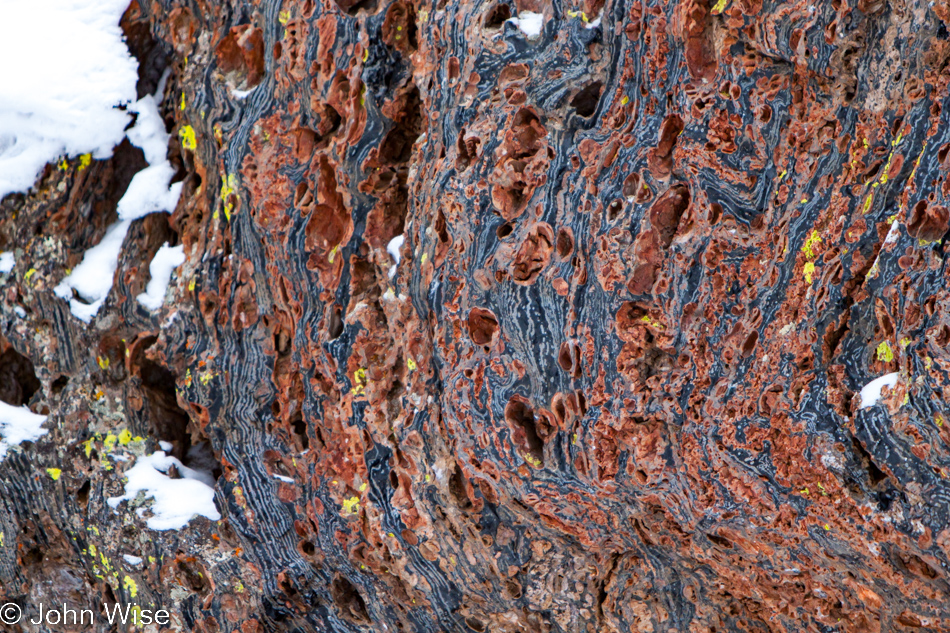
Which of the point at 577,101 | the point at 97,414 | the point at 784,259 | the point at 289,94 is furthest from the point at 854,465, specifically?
the point at 97,414

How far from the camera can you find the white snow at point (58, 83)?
3.15 m

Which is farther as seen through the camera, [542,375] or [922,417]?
[542,375]

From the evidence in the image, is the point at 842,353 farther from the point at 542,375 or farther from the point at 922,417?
the point at 542,375

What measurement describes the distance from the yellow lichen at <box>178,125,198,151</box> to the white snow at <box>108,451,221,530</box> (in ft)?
4.70

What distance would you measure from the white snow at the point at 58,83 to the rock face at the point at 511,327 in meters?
0.12

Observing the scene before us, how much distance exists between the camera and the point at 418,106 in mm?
2863

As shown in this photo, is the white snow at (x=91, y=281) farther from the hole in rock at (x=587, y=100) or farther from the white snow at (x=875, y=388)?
the white snow at (x=875, y=388)

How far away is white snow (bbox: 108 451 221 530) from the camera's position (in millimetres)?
3129

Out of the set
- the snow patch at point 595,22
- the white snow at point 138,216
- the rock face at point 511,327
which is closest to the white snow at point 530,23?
the rock face at point 511,327

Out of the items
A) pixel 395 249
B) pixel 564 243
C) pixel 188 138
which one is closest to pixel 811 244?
pixel 564 243

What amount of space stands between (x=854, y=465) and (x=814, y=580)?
0.49 meters

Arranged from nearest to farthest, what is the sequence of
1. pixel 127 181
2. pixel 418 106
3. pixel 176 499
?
pixel 418 106 < pixel 176 499 < pixel 127 181

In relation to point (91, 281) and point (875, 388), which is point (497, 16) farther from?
point (91, 281)

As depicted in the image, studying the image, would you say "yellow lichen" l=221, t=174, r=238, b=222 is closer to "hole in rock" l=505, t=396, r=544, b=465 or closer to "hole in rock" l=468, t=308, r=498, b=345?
"hole in rock" l=468, t=308, r=498, b=345
